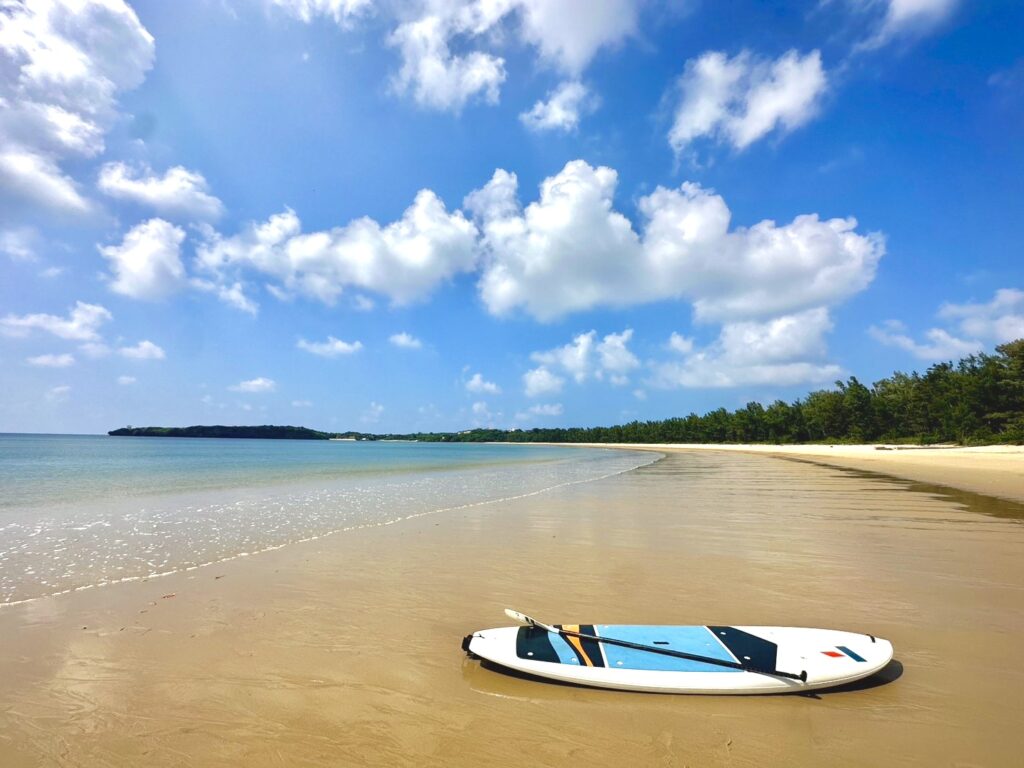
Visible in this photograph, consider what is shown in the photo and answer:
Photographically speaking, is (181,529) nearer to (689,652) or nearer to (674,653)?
(674,653)

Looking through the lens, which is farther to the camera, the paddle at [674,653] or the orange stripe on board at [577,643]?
the orange stripe on board at [577,643]

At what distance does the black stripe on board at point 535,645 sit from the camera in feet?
16.4

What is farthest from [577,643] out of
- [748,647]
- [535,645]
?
[748,647]

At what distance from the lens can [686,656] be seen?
4.92 m

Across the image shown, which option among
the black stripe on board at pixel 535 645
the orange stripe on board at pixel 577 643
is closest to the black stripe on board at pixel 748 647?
the orange stripe on board at pixel 577 643

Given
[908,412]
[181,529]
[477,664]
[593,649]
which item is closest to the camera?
[593,649]

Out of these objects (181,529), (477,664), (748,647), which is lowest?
(477,664)

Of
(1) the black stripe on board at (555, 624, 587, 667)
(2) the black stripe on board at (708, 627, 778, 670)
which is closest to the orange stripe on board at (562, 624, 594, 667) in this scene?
(1) the black stripe on board at (555, 624, 587, 667)

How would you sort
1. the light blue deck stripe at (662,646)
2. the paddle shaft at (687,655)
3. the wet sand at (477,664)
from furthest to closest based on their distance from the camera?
the light blue deck stripe at (662,646), the paddle shaft at (687,655), the wet sand at (477,664)

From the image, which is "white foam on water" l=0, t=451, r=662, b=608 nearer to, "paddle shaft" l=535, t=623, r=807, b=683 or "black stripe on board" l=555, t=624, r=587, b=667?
"black stripe on board" l=555, t=624, r=587, b=667

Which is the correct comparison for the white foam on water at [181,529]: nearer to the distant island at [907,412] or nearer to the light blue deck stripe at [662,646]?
the light blue deck stripe at [662,646]

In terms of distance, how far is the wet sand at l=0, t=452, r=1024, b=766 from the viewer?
3914 millimetres

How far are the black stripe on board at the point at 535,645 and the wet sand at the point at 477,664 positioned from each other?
240 mm

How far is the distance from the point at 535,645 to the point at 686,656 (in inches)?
58.9
